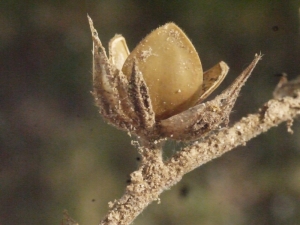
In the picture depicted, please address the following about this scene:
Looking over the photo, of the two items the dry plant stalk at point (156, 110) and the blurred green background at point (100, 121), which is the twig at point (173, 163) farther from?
the blurred green background at point (100, 121)

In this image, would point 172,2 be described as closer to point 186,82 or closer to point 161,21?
point 161,21

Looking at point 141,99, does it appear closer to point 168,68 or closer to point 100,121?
point 168,68

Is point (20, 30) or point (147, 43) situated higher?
point (20, 30)

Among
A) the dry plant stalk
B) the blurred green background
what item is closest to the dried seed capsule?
the dry plant stalk

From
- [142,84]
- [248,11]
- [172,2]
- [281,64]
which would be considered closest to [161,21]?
[172,2]

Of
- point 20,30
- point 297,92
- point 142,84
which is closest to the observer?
point 142,84

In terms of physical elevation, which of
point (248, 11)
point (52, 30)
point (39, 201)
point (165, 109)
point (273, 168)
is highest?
point (52, 30)

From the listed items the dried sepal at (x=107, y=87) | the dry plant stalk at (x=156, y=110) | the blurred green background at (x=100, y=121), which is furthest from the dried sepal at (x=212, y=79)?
the blurred green background at (x=100, y=121)
